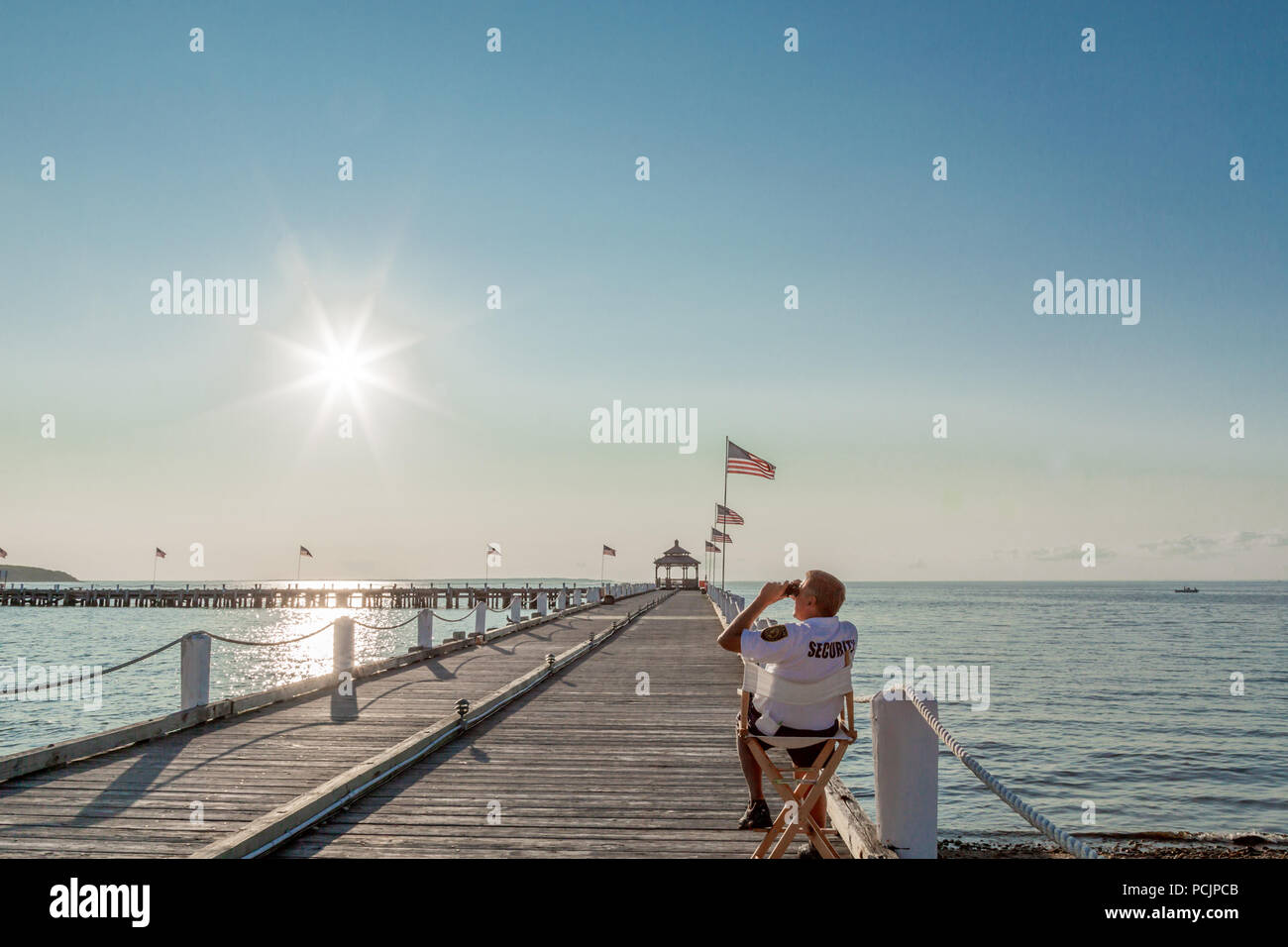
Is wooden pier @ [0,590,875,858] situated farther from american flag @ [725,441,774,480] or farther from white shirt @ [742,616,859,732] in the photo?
american flag @ [725,441,774,480]

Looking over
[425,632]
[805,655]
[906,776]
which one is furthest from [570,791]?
[425,632]

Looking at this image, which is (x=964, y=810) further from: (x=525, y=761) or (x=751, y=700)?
(x=751, y=700)

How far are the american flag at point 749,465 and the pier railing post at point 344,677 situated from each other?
1949 cm

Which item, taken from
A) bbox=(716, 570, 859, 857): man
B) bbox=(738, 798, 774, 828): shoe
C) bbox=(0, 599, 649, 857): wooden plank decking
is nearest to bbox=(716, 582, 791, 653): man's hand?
bbox=(716, 570, 859, 857): man

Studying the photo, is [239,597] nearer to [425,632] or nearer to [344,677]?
[425,632]

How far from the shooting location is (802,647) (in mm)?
5035

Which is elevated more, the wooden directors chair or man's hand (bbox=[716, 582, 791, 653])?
man's hand (bbox=[716, 582, 791, 653])

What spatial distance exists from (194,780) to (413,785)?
6.12 feet

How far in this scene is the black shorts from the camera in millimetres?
5188

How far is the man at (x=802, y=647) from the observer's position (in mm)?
5047

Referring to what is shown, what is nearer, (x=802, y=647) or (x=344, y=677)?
(x=802, y=647)

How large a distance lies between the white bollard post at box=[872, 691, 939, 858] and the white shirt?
1.07ft
